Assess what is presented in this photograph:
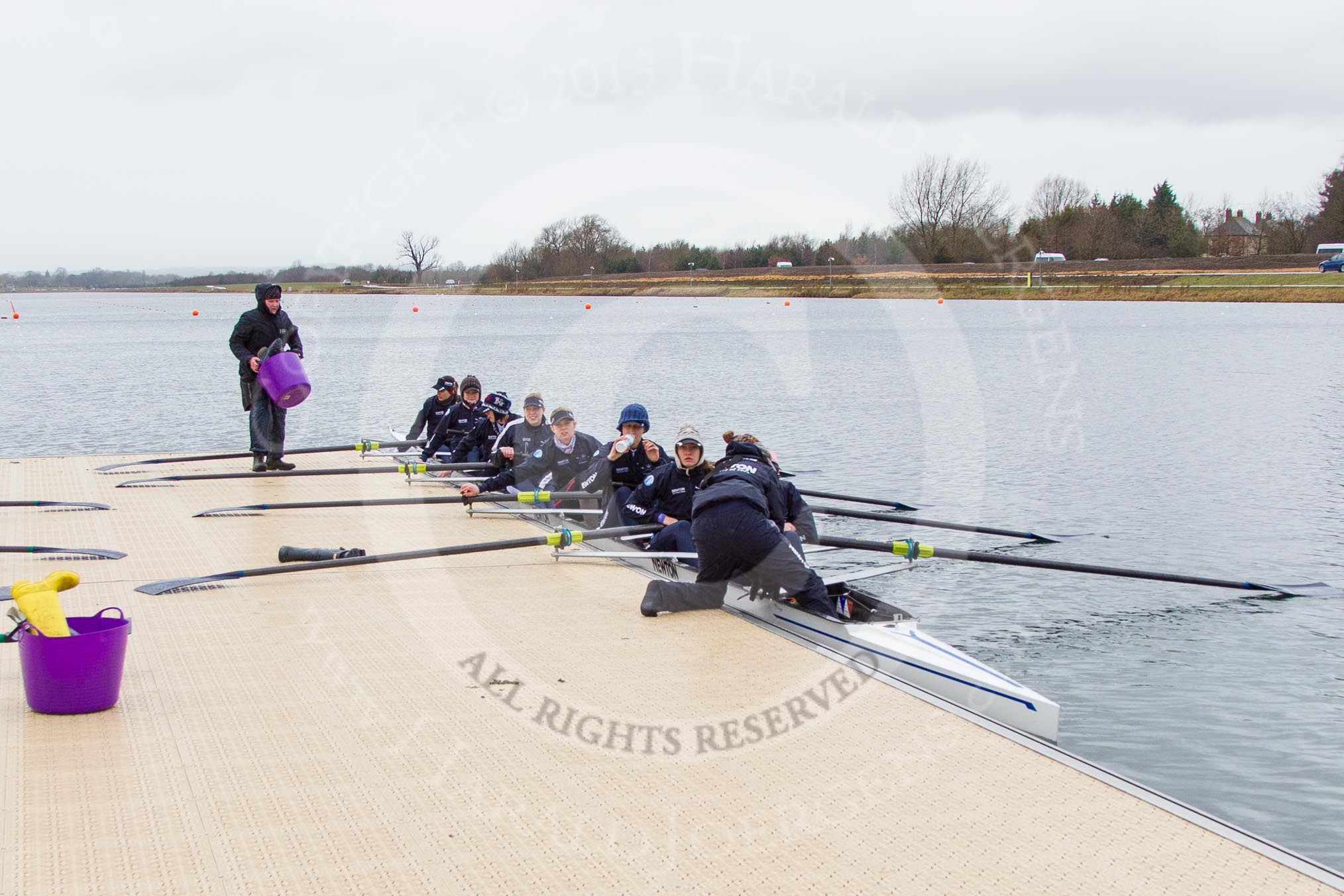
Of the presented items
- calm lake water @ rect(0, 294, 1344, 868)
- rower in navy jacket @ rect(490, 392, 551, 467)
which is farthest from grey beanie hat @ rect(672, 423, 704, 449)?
rower in navy jacket @ rect(490, 392, 551, 467)

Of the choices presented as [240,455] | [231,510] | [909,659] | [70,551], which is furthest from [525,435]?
[909,659]

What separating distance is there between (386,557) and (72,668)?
303cm

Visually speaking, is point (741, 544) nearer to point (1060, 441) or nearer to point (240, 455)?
point (240, 455)

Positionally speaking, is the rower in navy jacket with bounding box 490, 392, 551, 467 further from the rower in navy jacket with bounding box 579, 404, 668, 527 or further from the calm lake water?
the calm lake water

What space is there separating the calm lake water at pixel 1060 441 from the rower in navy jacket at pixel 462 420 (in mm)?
4695

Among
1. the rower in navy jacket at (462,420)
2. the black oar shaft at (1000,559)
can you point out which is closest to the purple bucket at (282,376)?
the rower in navy jacket at (462,420)

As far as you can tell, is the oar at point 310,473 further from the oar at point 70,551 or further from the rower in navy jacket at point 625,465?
the oar at point 70,551

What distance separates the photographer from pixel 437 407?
1570 centimetres

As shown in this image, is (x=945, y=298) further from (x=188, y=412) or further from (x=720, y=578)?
(x=720, y=578)

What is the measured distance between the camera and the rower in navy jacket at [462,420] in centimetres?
1425

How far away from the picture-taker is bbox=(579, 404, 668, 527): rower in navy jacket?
32.0ft

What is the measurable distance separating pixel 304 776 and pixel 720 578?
3473 millimetres

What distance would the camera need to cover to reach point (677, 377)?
36781 mm

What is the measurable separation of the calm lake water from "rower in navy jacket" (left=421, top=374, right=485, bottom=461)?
15.4ft
